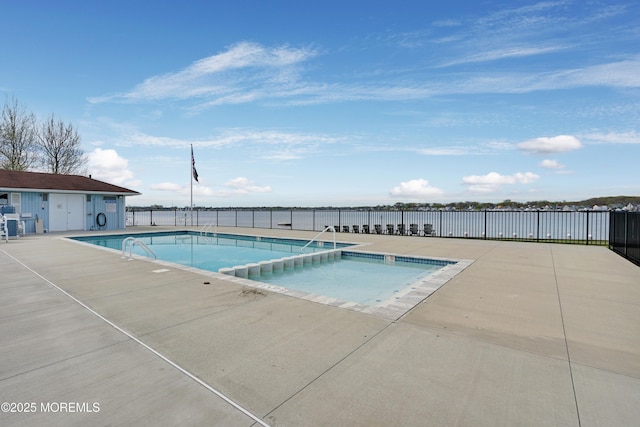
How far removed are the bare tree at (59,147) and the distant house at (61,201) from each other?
8.73 metres

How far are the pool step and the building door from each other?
14.3 m

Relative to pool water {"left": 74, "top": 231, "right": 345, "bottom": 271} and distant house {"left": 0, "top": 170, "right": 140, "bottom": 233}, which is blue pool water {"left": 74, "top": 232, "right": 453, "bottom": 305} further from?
distant house {"left": 0, "top": 170, "right": 140, "bottom": 233}

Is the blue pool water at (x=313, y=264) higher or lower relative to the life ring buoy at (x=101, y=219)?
lower

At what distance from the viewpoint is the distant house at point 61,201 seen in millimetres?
14180

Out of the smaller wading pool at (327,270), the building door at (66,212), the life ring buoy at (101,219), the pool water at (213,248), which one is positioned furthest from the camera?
the life ring buoy at (101,219)

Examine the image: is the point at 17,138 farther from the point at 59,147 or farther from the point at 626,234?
the point at 626,234

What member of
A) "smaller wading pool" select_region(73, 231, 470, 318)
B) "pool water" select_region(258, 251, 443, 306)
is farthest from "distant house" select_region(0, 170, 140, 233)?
"pool water" select_region(258, 251, 443, 306)

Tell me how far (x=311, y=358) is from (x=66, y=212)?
18522 millimetres

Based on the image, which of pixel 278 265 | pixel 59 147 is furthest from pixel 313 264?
pixel 59 147

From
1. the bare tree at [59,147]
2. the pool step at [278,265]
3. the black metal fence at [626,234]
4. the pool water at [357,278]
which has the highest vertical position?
the bare tree at [59,147]

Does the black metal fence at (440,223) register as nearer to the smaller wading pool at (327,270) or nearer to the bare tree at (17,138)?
the smaller wading pool at (327,270)

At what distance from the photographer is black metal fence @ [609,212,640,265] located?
23.1 feet

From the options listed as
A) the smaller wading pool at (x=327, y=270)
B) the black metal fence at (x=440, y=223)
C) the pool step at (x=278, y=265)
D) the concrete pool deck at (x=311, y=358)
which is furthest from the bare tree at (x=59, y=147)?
the pool step at (x=278, y=265)

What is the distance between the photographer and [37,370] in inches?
93.1
